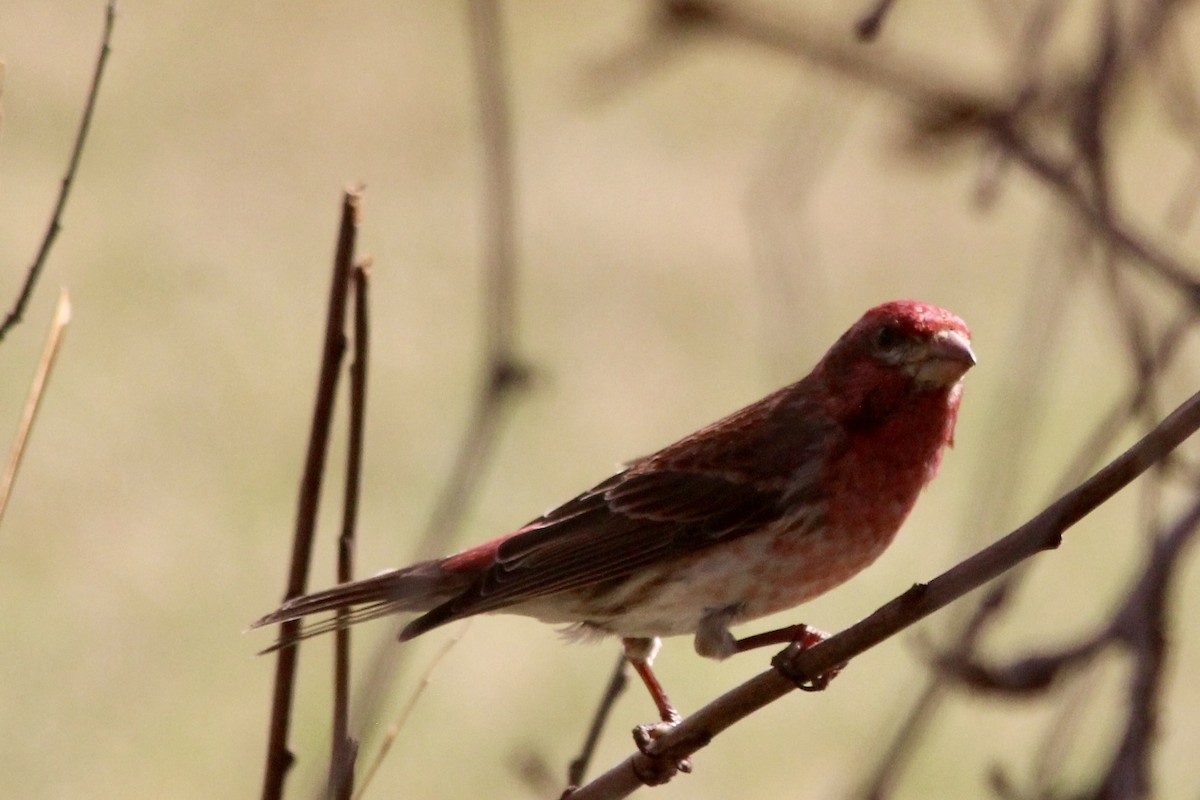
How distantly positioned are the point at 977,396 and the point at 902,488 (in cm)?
712

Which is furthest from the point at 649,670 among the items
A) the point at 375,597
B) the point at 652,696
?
the point at 375,597

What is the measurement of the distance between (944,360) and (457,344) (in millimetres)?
7803

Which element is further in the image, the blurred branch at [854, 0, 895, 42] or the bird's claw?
the bird's claw

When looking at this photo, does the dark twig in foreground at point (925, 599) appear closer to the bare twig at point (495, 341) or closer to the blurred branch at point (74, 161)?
the bare twig at point (495, 341)

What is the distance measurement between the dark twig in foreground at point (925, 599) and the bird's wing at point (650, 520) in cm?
120

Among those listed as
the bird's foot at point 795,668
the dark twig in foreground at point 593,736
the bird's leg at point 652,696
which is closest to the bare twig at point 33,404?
the dark twig in foreground at point 593,736

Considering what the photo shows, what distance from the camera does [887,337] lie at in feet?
13.6

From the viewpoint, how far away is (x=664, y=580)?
4.32 m

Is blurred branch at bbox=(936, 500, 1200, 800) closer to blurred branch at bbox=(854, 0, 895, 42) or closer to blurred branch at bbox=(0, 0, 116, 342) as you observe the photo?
blurred branch at bbox=(854, 0, 895, 42)

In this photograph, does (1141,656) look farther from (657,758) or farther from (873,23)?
(873,23)

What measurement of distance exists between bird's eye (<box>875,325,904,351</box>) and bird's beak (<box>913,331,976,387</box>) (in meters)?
0.07

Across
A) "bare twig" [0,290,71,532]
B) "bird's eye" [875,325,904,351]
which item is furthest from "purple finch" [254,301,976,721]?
"bare twig" [0,290,71,532]

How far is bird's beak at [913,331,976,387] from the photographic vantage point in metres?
3.96

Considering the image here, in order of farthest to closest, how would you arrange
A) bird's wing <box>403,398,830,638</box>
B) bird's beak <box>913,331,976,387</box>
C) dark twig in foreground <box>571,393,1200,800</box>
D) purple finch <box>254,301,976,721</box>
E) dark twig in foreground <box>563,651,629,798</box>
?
bird's wing <box>403,398,830,638</box>
purple finch <box>254,301,976,721</box>
bird's beak <box>913,331,976,387</box>
dark twig in foreground <box>563,651,629,798</box>
dark twig in foreground <box>571,393,1200,800</box>
